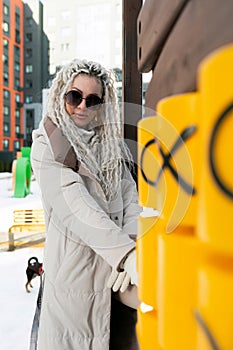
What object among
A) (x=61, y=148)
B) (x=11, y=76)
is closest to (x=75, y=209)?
(x=61, y=148)

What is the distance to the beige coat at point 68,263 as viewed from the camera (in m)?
0.82

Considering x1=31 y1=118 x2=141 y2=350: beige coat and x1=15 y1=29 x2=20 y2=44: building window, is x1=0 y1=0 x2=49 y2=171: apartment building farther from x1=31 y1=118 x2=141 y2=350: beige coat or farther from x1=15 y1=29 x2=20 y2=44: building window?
x1=31 y1=118 x2=141 y2=350: beige coat

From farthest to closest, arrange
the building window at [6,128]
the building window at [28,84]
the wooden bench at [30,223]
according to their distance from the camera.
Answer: the building window at [28,84] → the building window at [6,128] → the wooden bench at [30,223]

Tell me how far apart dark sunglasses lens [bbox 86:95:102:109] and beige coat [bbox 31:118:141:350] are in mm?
102

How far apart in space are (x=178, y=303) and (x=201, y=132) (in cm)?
13

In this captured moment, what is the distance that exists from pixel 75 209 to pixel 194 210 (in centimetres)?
53

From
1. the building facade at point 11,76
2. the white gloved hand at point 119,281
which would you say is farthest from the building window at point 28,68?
the white gloved hand at point 119,281

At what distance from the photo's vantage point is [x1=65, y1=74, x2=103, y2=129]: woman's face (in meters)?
0.87

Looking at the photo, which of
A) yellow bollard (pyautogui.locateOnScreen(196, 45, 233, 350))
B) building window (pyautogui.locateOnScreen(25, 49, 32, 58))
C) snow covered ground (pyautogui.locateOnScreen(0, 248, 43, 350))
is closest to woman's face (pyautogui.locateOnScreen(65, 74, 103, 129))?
yellow bollard (pyautogui.locateOnScreen(196, 45, 233, 350))

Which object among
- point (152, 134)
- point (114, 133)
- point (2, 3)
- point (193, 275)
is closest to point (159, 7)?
point (152, 134)

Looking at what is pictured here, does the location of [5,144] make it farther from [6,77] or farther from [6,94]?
[6,77]

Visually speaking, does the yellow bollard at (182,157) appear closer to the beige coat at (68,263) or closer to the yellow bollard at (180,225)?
the yellow bollard at (180,225)

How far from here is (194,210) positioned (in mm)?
248

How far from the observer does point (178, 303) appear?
26cm
